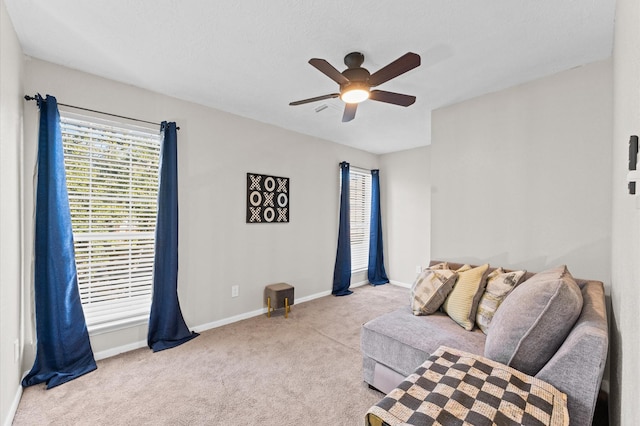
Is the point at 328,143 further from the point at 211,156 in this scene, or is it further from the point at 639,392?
the point at 639,392

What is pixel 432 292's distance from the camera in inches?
93.8

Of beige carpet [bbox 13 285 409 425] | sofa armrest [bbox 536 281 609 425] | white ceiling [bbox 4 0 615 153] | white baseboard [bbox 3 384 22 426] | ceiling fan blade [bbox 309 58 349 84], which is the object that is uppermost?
white ceiling [bbox 4 0 615 153]

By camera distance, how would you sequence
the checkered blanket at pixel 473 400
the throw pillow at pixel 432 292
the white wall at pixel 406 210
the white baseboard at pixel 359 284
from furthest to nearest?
the white baseboard at pixel 359 284
the white wall at pixel 406 210
the throw pillow at pixel 432 292
the checkered blanket at pixel 473 400

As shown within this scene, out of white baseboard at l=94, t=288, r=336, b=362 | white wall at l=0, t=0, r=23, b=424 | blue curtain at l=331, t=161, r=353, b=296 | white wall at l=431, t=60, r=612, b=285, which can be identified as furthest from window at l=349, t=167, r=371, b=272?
white wall at l=0, t=0, r=23, b=424

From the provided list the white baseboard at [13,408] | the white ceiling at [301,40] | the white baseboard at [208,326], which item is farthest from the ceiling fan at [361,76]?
the white baseboard at [13,408]

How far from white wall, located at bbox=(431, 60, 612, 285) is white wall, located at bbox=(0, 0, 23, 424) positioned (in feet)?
11.6

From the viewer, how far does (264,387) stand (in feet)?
7.13

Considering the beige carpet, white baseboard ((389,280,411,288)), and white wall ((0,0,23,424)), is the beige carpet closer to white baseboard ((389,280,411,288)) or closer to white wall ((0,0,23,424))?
white wall ((0,0,23,424))

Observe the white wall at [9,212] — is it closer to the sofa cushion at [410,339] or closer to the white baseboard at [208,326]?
the white baseboard at [208,326]

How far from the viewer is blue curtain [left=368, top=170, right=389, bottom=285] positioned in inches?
207

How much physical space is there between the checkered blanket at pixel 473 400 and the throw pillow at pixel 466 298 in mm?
718

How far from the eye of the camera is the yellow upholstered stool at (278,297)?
11.8 ft

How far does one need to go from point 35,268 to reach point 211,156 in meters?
1.79

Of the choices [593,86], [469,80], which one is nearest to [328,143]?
[469,80]
